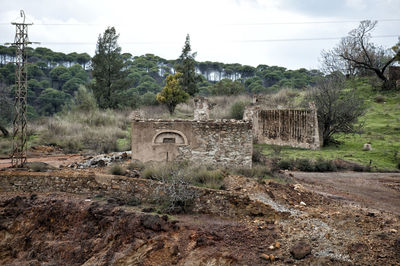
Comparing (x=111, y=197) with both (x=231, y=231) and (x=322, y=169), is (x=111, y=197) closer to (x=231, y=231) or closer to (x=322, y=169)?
(x=231, y=231)

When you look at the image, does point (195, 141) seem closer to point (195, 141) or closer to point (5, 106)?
point (195, 141)

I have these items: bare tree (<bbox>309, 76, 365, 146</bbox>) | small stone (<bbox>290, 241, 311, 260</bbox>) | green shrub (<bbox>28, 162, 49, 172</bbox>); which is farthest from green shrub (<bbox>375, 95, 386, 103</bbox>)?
green shrub (<bbox>28, 162, 49, 172</bbox>)

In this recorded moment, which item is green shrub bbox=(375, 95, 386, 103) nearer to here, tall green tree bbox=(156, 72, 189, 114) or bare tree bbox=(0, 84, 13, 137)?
tall green tree bbox=(156, 72, 189, 114)

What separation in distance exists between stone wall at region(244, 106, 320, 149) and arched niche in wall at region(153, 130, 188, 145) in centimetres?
1021

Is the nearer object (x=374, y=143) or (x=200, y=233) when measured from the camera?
(x=200, y=233)

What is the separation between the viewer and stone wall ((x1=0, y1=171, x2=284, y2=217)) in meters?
8.84

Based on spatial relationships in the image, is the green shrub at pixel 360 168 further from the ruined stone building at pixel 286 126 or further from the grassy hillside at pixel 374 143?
the ruined stone building at pixel 286 126

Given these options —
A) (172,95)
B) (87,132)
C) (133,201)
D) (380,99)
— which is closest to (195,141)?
(133,201)

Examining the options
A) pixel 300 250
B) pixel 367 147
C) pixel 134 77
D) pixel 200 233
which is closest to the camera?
pixel 300 250

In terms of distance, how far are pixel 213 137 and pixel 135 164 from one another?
11.0 ft

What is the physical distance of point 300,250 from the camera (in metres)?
6.43

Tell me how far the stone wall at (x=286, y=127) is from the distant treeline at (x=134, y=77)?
14.1 meters

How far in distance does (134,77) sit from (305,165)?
139ft

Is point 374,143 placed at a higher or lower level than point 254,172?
higher
